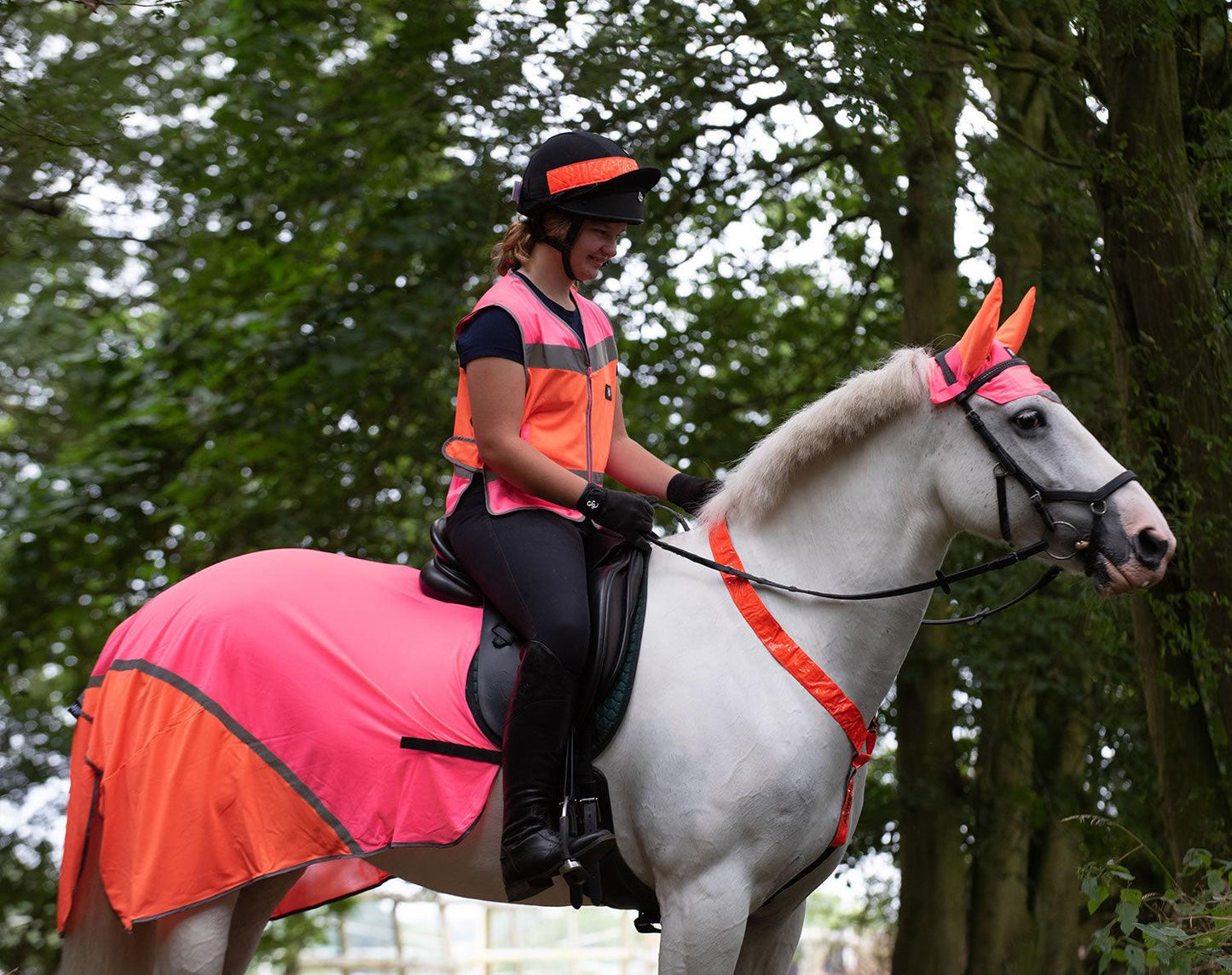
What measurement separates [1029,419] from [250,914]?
9.42ft

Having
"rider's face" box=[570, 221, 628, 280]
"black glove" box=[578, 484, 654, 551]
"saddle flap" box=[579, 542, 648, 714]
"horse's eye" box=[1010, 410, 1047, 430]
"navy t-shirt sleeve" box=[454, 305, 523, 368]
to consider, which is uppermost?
"rider's face" box=[570, 221, 628, 280]

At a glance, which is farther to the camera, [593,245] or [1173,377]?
[1173,377]

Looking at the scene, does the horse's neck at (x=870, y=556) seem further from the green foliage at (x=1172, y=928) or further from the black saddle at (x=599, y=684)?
the green foliage at (x=1172, y=928)

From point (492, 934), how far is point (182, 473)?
9.97m

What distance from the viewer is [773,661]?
12.4ft

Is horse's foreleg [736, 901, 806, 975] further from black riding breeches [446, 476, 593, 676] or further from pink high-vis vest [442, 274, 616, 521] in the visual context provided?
pink high-vis vest [442, 274, 616, 521]

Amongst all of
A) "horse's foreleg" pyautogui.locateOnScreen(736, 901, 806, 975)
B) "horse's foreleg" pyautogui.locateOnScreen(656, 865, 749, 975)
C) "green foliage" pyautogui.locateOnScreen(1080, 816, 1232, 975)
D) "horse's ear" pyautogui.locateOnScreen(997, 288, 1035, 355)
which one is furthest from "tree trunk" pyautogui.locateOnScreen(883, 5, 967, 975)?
"horse's foreleg" pyautogui.locateOnScreen(656, 865, 749, 975)

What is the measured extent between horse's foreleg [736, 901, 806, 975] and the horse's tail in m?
1.83

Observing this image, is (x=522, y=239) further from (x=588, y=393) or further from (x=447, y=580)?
(x=447, y=580)

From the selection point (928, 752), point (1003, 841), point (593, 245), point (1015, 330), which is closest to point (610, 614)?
point (593, 245)

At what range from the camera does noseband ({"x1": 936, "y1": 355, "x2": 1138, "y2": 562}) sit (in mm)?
3469

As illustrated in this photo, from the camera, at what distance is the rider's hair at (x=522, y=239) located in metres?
4.10

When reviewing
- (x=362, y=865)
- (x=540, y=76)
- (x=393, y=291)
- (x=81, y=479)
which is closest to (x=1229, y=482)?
(x=362, y=865)

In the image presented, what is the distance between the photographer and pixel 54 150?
5.83m
